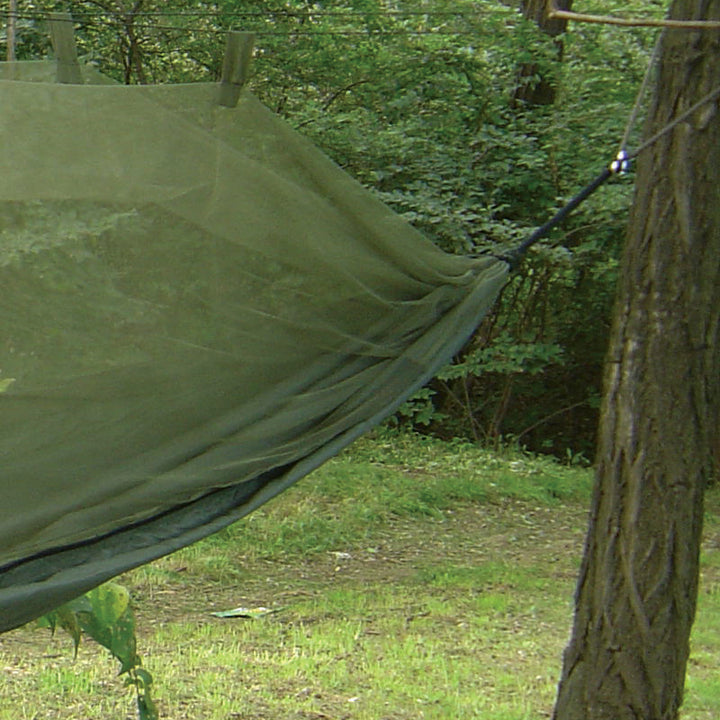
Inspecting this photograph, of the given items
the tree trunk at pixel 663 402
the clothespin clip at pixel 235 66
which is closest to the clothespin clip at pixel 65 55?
the clothespin clip at pixel 235 66

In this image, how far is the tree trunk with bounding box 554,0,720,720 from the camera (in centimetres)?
251

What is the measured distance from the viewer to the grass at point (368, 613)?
3.71 m

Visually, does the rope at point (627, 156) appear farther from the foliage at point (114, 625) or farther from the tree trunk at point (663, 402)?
the foliage at point (114, 625)

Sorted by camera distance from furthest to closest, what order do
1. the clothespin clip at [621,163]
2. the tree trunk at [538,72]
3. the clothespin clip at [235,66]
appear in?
1. the tree trunk at [538,72]
2. the clothespin clip at [621,163]
3. the clothespin clip at [235,66]

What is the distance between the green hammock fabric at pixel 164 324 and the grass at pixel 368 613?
1.47 meters

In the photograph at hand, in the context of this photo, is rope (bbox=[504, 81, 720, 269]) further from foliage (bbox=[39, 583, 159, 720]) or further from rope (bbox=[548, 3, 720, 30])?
foliage (bbox=[39, 583, 159, 720])

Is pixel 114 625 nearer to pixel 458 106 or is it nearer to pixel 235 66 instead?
pixel 235 66

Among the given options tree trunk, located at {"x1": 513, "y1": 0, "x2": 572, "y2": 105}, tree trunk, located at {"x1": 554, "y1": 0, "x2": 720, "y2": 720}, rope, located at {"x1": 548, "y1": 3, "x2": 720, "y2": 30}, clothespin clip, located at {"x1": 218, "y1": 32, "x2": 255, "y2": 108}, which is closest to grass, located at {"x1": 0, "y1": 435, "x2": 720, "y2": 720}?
tree trunk, located at {"x1": 554, "y1": 0, "x2": 720, "y2": 720}

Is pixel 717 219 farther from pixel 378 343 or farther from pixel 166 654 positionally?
pixel 166 654

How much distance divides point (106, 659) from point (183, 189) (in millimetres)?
2319

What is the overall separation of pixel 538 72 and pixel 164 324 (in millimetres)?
6265

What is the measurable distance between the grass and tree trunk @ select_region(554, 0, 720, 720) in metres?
1.13

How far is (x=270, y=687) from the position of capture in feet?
12.4

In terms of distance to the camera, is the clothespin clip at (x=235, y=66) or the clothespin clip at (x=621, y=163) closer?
the clothespin clip at (x=235, y=66)
